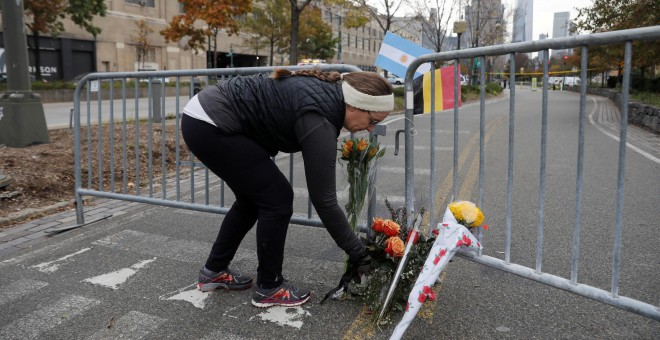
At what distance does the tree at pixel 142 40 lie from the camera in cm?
3756

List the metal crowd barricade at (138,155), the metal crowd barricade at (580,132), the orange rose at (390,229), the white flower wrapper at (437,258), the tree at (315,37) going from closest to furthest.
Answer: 1. the metal crowd barricade at (580,132)
2. the white flower wrapper at (437,258)
3. the orange rose at (390,229)
4. the metal crowd barricade at (138,155)
5. the tree at (315,37)

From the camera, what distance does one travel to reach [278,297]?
132 inches

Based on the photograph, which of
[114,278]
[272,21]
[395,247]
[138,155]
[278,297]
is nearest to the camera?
[395,247]

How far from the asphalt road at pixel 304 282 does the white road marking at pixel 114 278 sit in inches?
0.6

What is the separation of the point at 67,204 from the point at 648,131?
1333cm

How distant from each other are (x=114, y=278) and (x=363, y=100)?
230cm

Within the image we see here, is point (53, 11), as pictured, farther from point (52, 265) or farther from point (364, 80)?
point (364, 80)

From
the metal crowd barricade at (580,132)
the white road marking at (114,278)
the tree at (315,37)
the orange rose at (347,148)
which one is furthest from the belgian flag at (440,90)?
the tree at (315,37)

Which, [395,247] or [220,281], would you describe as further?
[220,281]

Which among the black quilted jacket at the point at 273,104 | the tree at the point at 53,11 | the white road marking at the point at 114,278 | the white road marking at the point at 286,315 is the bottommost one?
the white road marking at the point at 286,315

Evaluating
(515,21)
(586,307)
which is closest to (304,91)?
(586,307)

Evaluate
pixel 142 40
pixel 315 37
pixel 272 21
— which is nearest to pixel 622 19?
pixel 272 21

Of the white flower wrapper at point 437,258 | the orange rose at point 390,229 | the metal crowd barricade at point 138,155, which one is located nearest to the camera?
the white flower wrapper at point 437,258

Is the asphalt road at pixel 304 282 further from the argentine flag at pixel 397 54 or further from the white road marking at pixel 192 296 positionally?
the argentine flag at pixel 397 54
